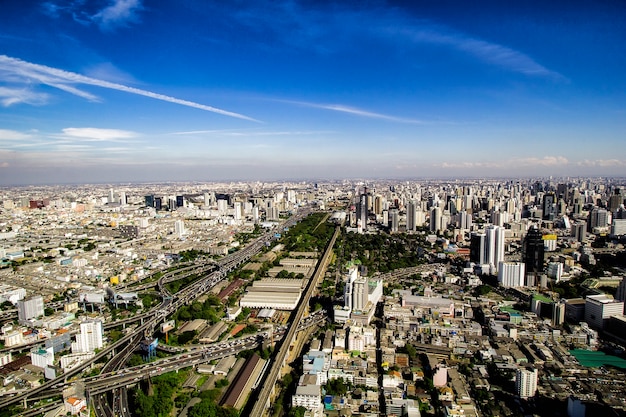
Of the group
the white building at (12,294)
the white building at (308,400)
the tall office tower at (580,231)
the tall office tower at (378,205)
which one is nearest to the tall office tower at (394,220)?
the tall office tower at (378,205)

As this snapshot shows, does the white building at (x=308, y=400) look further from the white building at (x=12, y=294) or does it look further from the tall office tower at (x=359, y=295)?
the white building at (x=12, y=294)

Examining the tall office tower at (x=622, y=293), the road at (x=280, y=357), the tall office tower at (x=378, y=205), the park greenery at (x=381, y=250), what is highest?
the tall office tower at (x=378, y=205)

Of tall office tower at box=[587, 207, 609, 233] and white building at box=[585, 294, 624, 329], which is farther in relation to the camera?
tall office tower at box=[587, 207, 609, 233]

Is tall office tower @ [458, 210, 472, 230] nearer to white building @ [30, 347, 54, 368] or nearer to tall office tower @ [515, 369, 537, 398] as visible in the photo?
tall office tower @ [515, 369, 537, 398]

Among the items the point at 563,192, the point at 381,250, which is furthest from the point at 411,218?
the point at 563,192

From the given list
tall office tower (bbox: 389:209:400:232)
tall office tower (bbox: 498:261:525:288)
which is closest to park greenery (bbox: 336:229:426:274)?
tall office tower (bbox: 389:209:400:232)
